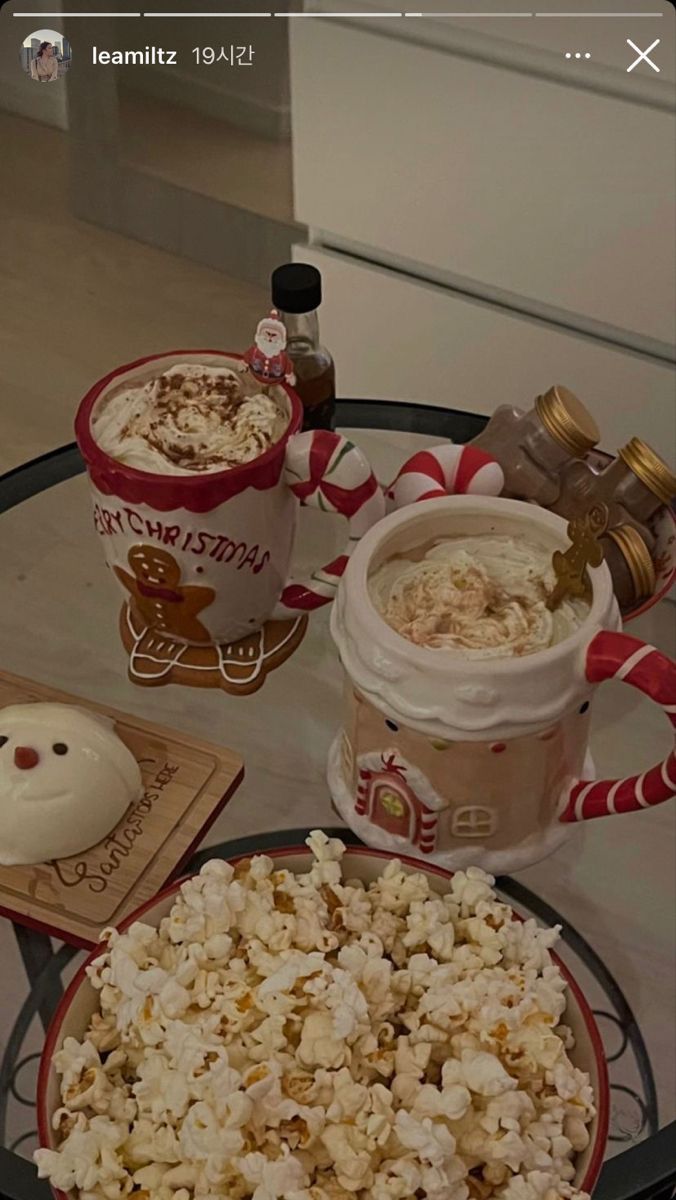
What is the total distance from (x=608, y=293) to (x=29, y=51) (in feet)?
4.65

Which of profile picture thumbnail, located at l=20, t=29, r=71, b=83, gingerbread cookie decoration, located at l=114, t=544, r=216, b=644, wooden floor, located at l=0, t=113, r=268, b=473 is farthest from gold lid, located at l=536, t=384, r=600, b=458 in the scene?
profile picture thumbnail, located at l=20, t=29, r=71, b=83

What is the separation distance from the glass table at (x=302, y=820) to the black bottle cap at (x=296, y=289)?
0.14 m

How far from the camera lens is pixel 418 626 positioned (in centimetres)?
72

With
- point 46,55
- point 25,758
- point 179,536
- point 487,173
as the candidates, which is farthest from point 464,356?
point 46,55

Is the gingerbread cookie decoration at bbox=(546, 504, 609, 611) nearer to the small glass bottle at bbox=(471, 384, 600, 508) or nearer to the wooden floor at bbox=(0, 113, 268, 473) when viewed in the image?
the small glass bottle at bbox=(471, 384, 600, 508)

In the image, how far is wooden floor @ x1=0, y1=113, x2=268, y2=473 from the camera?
1.75m

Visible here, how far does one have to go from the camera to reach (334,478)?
0.80 meters

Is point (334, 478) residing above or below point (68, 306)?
above

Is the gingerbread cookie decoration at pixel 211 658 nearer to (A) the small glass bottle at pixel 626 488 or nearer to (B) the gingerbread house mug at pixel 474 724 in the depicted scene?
(B) the gingerbread house mug at pixel 474 724

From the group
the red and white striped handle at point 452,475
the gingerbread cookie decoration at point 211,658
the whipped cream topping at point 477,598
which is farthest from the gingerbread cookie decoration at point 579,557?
the gingerbread cookie decoration at point 211,658

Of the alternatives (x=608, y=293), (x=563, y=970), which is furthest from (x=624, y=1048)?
(x=608, y=293)

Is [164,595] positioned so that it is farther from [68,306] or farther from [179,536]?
[68,306]

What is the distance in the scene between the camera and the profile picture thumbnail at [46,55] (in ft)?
7.11

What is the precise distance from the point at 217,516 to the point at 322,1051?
32cm
